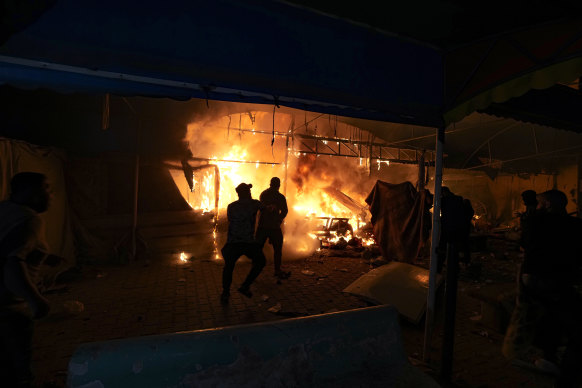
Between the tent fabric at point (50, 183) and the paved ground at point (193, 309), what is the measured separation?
2.30 feet

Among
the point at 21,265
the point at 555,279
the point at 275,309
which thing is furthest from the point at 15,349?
the point at 555,279

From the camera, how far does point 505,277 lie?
812 cm

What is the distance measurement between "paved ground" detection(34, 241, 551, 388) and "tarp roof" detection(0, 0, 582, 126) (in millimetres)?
3256

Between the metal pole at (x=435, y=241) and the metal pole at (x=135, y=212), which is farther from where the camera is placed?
the metal pole at (x=135, y=212)

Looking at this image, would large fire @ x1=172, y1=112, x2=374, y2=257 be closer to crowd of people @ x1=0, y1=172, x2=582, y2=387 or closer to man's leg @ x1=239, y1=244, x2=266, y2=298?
man's leg @ x1=239, y1=244, x2=266, y2=298

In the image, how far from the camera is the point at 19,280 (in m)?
2.33

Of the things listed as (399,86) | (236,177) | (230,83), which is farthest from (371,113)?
(236,177)

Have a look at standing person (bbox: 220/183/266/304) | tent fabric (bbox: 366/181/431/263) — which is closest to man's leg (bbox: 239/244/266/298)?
standing person (bbox: 220/183/266/304)

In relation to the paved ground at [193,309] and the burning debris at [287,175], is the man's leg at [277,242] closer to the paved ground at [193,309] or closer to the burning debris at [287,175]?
the paved ground at [193,309]

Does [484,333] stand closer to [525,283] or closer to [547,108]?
[525,283]

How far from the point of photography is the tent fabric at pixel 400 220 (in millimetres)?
8805

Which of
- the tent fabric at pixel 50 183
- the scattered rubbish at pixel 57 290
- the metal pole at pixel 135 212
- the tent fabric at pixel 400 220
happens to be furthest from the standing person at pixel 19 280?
the tent fabric at pixel 400 220

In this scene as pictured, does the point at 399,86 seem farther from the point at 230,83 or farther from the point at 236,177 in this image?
the point at 236,177

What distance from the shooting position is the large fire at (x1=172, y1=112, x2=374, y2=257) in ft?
38.2
